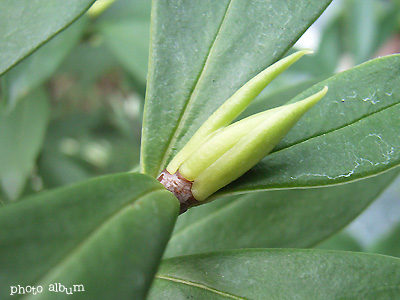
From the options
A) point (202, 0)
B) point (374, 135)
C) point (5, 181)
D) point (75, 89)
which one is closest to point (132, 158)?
point (75, 89)

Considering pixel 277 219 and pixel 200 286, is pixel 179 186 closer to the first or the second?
pixel 200 286

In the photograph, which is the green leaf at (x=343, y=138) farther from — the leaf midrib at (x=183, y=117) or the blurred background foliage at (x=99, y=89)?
the blurred background foliage at (x=99, y=89)

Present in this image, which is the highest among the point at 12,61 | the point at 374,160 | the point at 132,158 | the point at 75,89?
the point at 12,61

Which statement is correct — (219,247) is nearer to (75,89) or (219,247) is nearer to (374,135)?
(374,135)

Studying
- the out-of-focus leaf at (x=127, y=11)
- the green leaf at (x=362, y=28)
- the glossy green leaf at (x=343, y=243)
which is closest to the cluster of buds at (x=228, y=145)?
the out-of-focus leaf at (x=127, y=11)

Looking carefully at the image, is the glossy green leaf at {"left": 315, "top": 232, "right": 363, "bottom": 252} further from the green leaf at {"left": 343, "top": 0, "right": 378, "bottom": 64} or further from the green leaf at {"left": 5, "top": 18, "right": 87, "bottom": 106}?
the green leaf at {"left": 5, "top": 18, "right": 87, "bottom": 106}

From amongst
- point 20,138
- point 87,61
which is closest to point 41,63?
point 20,138
